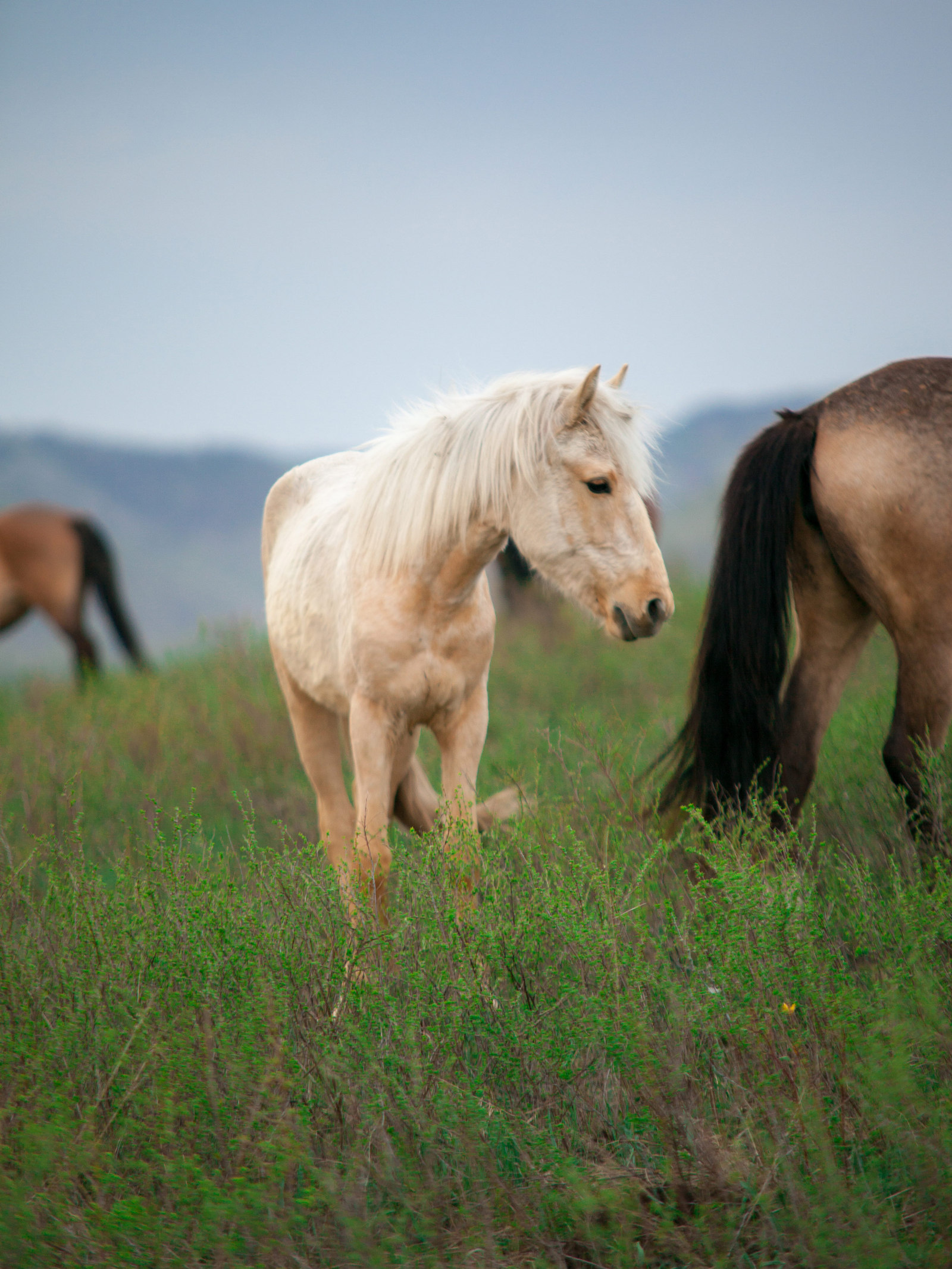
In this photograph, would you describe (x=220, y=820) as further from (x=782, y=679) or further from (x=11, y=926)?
(x=782, y=679)

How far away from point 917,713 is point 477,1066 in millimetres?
2221

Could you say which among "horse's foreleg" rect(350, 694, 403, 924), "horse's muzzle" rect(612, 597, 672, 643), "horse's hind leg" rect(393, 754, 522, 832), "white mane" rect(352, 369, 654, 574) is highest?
"white mane" rect(352, 369, 654, 574)

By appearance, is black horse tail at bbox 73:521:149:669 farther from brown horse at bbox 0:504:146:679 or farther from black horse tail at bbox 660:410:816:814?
black horse tail at bbox 660:410:816:814

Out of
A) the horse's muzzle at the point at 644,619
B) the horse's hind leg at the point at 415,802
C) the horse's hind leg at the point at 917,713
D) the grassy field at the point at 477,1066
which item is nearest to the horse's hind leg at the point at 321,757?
the horse's hind leg at the point at 415,802

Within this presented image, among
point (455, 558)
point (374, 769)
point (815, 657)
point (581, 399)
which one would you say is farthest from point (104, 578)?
point (581, 399)

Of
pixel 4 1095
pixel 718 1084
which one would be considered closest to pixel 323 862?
pixel 4 1095

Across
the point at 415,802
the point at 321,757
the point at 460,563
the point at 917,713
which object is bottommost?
the point at 415,802

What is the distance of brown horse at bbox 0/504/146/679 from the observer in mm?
10141

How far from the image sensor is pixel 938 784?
3.07 m

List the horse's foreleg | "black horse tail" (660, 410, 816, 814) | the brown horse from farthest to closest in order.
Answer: the brown horse → "black horse tail" (660, 410, 816, 814) → the horse's foreleg

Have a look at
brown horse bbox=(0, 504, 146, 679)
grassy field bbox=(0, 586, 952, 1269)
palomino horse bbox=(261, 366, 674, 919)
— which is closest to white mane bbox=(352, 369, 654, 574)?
palomino horse bbox=(261, 366, 674, 919)

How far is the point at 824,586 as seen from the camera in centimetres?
386

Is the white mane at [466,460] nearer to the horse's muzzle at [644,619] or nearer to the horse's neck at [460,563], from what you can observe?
the horse's neck at [460,563]

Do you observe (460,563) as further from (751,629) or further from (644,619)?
(751,629)
